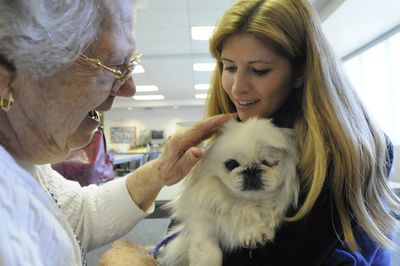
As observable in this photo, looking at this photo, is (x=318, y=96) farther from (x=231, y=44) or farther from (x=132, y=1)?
(x=132, y=1)

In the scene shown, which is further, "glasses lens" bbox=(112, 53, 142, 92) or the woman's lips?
the woman's lips

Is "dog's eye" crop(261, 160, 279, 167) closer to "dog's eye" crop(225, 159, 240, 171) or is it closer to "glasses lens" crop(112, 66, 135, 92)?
"dog's eye" crop(225, 159, 240, 171)

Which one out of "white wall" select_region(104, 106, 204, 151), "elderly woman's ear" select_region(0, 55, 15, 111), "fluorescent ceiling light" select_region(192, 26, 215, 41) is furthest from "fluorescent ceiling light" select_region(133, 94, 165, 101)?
"elderly woman's ear" select_region(0, 55, 15, 111)

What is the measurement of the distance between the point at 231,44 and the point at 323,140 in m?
0.44

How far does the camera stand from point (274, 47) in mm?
1041

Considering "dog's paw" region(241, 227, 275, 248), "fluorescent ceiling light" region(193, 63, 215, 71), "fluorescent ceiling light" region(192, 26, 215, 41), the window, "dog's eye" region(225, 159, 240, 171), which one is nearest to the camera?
"dog's paw" region(241, 227, 275, 248)

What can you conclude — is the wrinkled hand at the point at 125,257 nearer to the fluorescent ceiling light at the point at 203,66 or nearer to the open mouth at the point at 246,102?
the open mouth at the point at 246,102

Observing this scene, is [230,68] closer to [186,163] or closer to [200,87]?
[186,163]

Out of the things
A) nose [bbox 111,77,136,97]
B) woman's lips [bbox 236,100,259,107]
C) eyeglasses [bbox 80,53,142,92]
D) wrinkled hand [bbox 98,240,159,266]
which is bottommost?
wrinkled hand [bbox 98,240,159,266]

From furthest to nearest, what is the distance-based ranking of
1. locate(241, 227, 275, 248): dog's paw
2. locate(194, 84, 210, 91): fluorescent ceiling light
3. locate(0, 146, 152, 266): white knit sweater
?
locate(194, 84, 210, 91): fluorescent ceiling light → locate(241, 227, 275, 248): dog's paw → locate(0, 146, 152, 266): white knit sweater

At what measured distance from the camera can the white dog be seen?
96 centimetres

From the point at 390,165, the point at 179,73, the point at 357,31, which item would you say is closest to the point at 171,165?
the point at 390,165

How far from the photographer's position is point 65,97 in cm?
70

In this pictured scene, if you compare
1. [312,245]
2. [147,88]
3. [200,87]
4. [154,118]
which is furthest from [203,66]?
[154,118]
